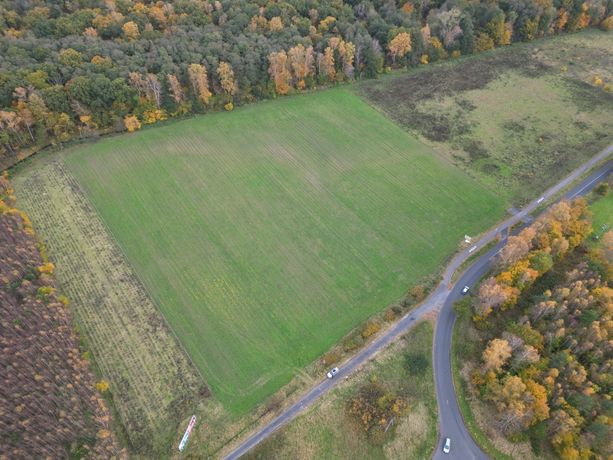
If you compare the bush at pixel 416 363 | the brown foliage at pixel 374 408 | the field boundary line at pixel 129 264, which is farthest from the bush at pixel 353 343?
the field boundary line at pixel 129 264

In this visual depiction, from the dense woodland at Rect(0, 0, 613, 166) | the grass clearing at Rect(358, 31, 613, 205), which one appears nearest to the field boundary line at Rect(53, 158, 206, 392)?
the dense woodland at Rect(0, 0, 613, 166)

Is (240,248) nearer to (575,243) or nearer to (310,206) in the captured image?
(310,206)

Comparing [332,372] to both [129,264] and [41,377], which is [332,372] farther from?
[129,264]

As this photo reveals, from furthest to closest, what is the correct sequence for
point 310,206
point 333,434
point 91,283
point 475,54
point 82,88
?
1. point 475,54
2. point 82,88
3. point 310,206
4. point 91,283
5. point 333,434

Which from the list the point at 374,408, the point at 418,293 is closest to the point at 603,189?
the point at 418,293

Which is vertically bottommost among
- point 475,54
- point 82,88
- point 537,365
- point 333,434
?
point 333,434

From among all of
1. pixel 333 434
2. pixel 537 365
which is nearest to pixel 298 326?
pixel 333 434

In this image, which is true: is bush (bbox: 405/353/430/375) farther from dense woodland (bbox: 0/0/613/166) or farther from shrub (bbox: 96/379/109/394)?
dense woodland (bbox: 0/0/613/166)
